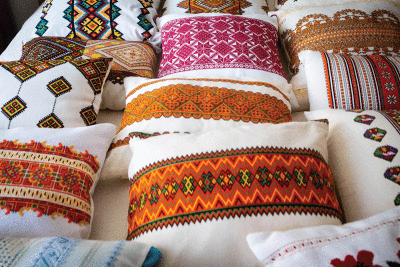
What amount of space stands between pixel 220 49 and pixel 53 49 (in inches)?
23.7

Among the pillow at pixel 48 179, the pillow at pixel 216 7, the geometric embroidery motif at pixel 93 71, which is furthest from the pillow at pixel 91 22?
the pillow at pixel 48 179

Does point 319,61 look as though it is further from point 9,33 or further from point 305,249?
point 9,33

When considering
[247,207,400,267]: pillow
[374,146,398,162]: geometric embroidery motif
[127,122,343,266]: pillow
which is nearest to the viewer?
[247,207,400,267]: pillow

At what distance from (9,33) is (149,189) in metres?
1.61

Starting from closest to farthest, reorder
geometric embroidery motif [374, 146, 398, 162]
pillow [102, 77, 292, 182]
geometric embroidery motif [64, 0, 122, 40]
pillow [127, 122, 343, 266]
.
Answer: pillow [127, 122, 343, 266], geometric embroidery motif [374, 146, 398, 162], pillow [102, 77, 292, 182], geometric embroidery motif [64, 0, 122, 40]

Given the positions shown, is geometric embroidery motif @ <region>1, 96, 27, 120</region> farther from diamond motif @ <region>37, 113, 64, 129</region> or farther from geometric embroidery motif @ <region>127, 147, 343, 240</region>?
geometric embroidery motif @ <region>127, 147, 343, 240</region>

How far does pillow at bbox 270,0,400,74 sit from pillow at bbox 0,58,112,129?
76 cm

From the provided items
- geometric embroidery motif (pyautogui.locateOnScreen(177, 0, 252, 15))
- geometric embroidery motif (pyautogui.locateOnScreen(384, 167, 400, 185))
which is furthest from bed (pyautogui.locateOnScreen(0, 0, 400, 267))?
geometric embroidery motif (pyautogui.locateOnScreen(177, 0, 252, 15))

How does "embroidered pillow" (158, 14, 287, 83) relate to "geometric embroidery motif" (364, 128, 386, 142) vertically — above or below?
above

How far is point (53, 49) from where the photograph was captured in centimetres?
101

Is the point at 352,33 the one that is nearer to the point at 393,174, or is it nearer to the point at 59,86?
the point at 393,174

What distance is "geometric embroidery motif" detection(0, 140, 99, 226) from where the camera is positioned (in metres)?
0.60

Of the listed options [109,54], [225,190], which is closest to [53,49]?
[109,54]

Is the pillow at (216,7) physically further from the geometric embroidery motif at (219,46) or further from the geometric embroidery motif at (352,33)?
the geometric embroidery motif at (352,33)
